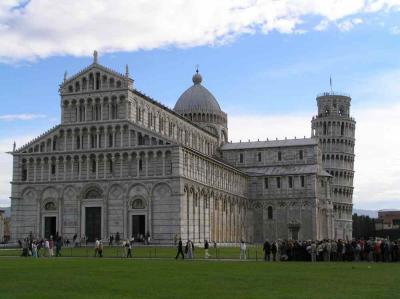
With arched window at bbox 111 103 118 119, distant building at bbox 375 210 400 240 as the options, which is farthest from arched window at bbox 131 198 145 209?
distant building at bbox 375 210 400 240

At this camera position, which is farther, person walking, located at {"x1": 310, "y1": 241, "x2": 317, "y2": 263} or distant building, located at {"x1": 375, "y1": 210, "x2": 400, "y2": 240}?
distant building, located at {"x1": 375, "y1": 210, "x2": 400, "y2": 240}

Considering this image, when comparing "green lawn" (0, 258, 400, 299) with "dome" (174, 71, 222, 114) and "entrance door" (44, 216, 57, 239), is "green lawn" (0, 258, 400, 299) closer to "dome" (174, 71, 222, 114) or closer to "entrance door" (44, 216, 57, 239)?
"entrance door" (44, 216, 57, 239)

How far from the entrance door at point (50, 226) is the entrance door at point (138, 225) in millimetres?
10128

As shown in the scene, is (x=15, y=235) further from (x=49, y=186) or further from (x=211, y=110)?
(x=211, y=110)

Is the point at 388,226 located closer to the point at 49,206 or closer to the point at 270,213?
the point at 270,213

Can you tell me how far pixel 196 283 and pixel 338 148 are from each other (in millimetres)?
106874

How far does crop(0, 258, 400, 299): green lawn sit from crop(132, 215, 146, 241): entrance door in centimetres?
4282

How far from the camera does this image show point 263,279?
27.5m

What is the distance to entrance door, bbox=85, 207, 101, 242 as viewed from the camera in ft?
254

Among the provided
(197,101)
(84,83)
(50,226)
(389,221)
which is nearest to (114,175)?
(50,226)

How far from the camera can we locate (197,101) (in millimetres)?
113062

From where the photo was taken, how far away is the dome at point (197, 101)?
112 meters

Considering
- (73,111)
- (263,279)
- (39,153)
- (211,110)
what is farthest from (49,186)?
(263,279)

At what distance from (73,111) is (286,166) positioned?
41488 millimetres
